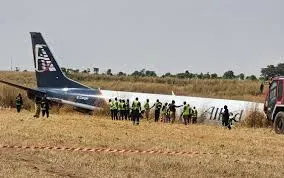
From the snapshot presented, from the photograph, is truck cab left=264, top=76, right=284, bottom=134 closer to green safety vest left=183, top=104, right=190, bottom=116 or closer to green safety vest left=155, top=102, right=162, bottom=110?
green safety vest left=183, top=104, right=190, bottom=116

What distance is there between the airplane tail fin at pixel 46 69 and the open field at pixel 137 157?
20018 mm

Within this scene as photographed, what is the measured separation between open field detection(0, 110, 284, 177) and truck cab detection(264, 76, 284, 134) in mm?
3564

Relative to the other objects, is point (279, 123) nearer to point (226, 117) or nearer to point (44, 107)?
point (226, 117)

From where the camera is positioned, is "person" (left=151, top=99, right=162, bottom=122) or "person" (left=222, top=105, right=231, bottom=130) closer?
"person" (left=222, top=105, right=231, bottom=130)

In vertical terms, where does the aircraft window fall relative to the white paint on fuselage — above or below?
above

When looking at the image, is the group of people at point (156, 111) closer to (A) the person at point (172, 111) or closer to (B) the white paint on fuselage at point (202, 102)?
(A) the person at point (172, 111)

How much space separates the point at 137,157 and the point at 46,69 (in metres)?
28.6

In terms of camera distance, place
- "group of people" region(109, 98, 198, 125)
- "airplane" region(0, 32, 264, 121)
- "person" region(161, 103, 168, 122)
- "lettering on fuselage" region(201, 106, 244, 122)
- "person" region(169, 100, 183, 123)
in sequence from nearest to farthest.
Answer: "lettering on fuselage" region(201, 106, 244, 122), "group of people" region(109, 98, 198, 125), "airplane" region(0, 32, 264, 121), "person" region(169, 100, 183, 123), "person" region(161, 103, 168, 122)

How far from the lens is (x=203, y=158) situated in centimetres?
1536

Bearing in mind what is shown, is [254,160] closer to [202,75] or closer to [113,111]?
[113,111]

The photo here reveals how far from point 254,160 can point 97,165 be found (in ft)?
13.9

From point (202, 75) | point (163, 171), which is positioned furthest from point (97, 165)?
point (202, 75)

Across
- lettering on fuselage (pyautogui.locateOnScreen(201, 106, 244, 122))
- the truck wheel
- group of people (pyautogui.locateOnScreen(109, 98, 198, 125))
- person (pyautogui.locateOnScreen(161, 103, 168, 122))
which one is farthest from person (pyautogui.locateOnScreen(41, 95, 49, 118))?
the truck wheel

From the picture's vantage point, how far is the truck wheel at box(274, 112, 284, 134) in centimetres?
2536
